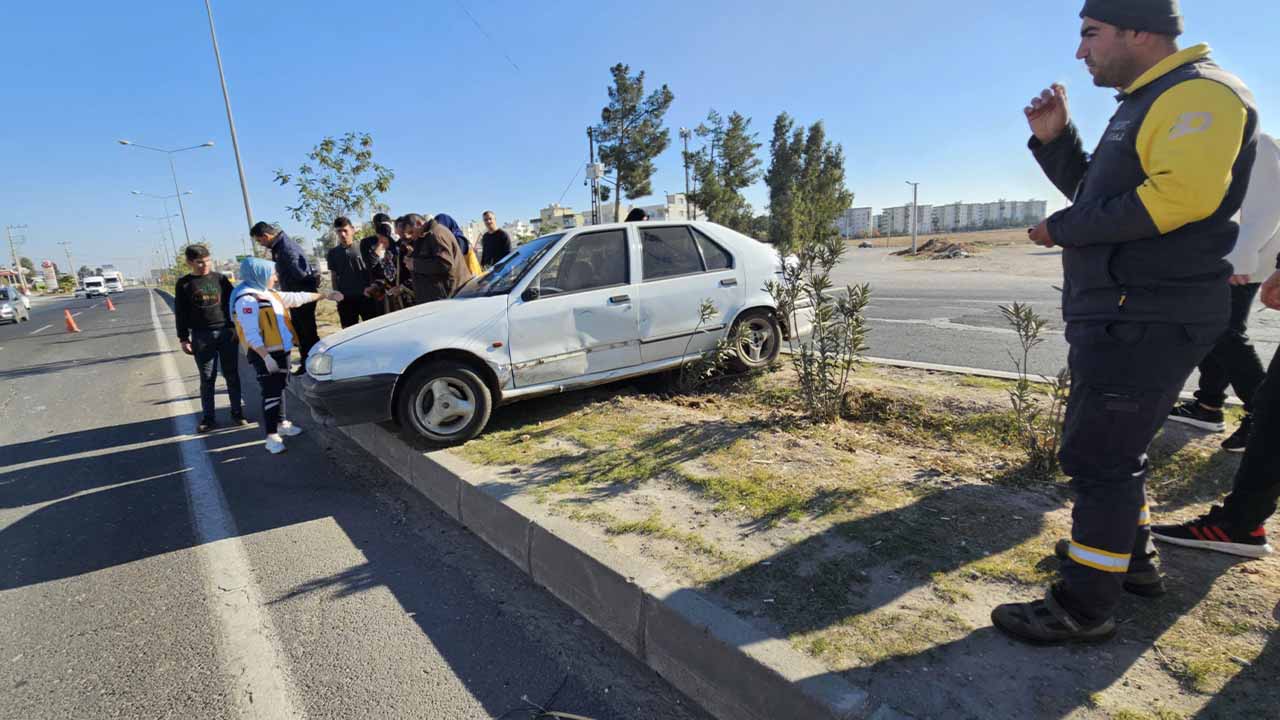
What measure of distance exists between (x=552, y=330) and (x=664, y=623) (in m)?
2.92

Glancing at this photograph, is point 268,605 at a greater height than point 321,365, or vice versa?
point 321,365

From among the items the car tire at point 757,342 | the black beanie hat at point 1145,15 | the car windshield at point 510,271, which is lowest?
the car tire at point 757,342

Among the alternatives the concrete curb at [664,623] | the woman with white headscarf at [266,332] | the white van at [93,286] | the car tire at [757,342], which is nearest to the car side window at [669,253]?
the car tire at [757,342]

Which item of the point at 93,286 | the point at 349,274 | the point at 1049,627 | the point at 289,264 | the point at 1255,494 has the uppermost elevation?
the point at 93,286

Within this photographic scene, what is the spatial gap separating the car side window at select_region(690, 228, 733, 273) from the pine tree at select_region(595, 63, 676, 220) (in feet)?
105

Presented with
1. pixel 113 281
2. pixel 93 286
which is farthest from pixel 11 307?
pixel 113 281

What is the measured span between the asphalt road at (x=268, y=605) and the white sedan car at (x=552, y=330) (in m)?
0.75

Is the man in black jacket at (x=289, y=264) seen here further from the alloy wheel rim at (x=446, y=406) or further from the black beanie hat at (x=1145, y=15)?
the black beanie hat at (x=1145, y=15)

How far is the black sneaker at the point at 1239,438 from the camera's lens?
3.11 m

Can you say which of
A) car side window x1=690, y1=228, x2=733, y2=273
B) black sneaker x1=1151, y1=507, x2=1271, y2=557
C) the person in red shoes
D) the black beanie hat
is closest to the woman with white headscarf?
car side window x1=690, y1=228, x2=733, y2=273

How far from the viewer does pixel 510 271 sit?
5012mm

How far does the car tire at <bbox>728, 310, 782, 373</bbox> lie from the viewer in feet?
18.3

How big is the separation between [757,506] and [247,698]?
91.3 inches

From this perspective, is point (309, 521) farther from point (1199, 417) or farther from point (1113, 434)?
point (1199, 417)
